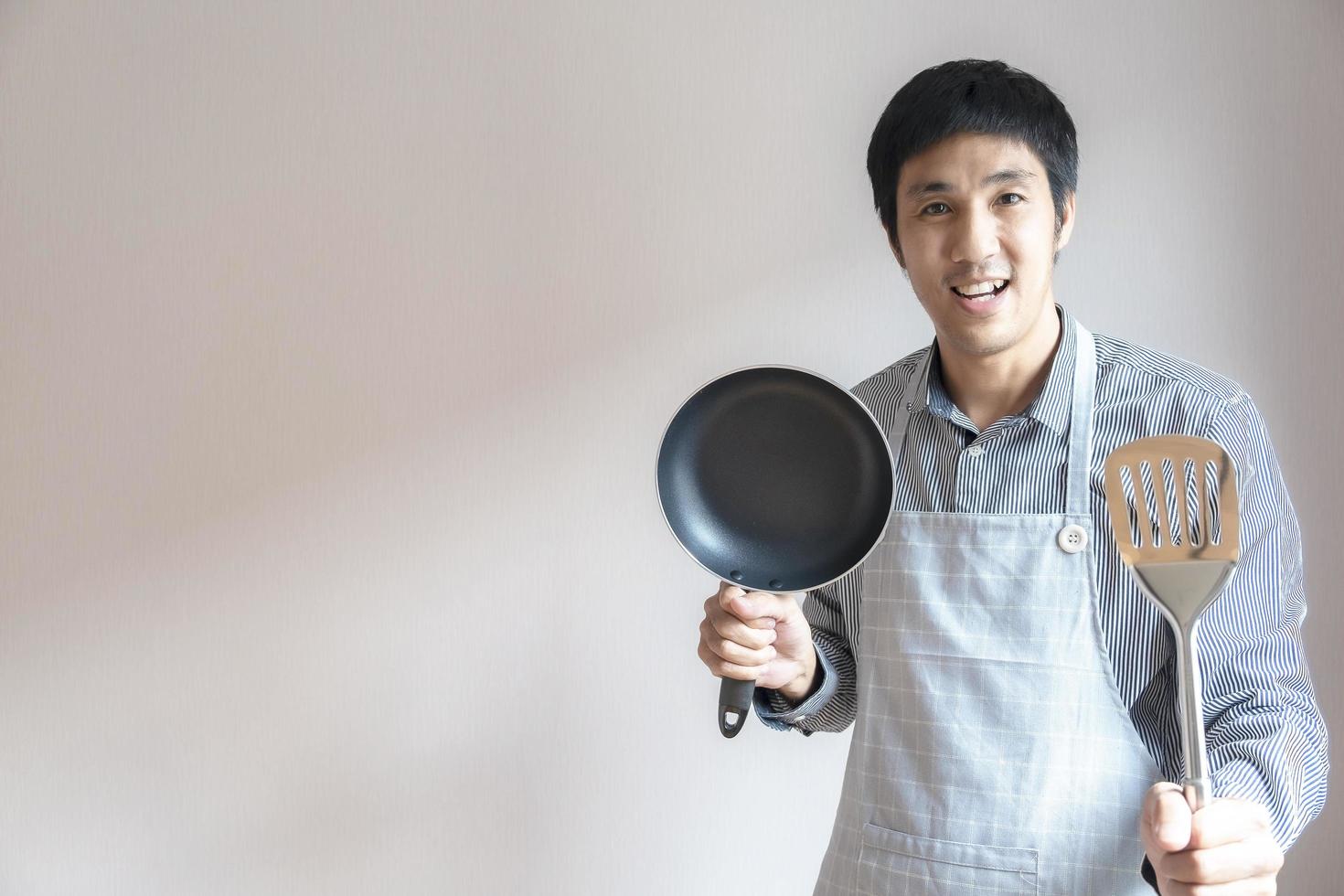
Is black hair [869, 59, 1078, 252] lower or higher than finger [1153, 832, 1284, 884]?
higher

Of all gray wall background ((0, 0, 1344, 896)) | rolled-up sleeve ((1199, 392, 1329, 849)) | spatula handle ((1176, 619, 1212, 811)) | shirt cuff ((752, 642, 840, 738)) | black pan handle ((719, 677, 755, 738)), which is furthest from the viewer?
gray wall background ((0, 0, 1344, 896))

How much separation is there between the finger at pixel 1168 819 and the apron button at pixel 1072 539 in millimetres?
290

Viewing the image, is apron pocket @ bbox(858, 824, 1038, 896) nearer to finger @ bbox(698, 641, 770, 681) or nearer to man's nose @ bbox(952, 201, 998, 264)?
finger @ bbox(698, 641, 770, 681)

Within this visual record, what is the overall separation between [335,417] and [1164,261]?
1.39 m

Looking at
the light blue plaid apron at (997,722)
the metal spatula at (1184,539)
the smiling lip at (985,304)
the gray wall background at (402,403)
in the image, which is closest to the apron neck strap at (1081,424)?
the light blue plaid apron at (997,722)

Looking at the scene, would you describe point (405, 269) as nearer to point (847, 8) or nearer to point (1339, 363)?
point (847, 8)

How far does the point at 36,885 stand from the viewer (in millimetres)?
1830

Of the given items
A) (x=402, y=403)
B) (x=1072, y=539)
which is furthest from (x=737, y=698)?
(x=402, y=403)

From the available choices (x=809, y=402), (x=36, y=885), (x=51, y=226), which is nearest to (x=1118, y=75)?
(x=809, y=402)

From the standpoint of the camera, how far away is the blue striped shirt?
2.88 ft

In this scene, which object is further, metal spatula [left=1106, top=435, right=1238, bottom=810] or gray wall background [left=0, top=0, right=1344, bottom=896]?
gray wall background [left=0, top=0, right=1344, bottom=896]

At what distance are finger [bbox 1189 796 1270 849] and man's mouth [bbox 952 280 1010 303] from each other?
1.61ft

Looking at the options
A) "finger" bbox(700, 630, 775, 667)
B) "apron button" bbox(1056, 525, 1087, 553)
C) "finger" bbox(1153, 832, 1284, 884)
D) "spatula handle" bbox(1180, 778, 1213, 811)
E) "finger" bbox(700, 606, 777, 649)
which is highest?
"apron button" bbox(1056, 525, 1087, 553)

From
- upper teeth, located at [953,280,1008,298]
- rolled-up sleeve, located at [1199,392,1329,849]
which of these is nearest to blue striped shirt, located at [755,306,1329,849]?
rolled-up sleeve, located at [1199,392,1329,849]
